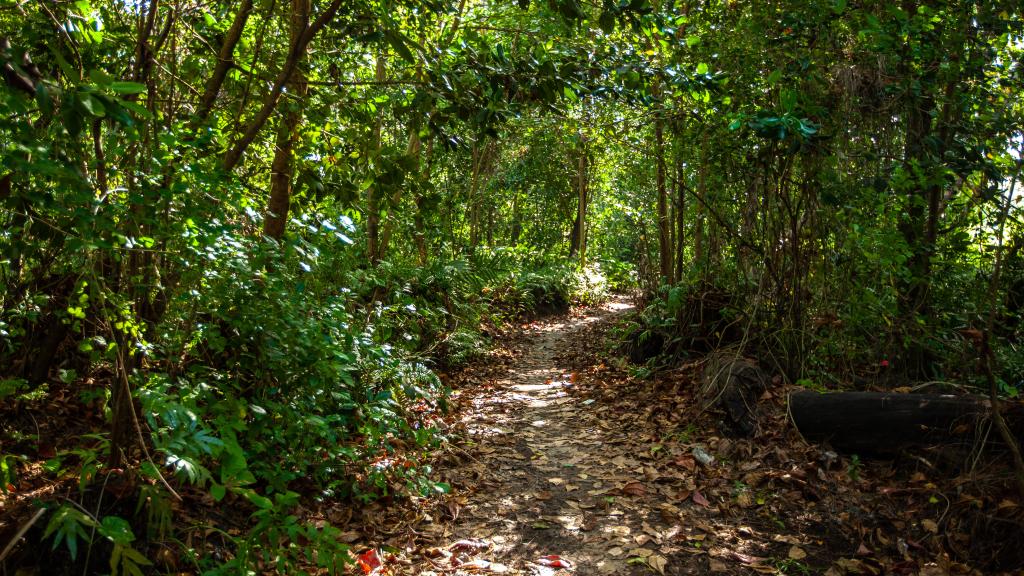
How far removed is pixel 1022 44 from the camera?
19.4ft

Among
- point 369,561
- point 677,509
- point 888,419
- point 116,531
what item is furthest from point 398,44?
point 888,419

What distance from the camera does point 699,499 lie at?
4371mm

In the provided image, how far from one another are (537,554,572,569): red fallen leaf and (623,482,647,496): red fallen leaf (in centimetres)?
100

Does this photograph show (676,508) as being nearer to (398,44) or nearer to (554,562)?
(554,562)

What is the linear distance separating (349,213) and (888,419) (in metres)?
4.24

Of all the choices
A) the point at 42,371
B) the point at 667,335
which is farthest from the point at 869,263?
the point at 42,371

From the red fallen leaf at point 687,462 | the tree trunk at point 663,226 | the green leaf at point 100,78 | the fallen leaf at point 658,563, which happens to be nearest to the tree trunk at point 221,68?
the green leaf at point 100,78

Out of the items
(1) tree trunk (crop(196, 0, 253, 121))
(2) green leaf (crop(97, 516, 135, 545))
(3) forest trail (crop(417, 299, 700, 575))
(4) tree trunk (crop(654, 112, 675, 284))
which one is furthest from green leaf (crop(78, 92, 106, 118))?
(4) tree trunk (crop(654, 112, 675, 284))

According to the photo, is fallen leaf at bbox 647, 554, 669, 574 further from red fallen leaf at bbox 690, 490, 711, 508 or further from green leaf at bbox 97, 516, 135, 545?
green leaf at bbox 97, 516, 135, 545

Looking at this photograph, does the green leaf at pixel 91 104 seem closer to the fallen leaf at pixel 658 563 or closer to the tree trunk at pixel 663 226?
the fallen leaf at pixel 658 563

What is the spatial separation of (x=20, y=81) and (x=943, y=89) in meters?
6.70

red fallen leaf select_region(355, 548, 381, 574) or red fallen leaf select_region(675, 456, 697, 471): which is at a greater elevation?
red fallen leaf select_region(675, 456, 697, 471)

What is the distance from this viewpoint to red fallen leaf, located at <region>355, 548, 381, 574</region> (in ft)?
11.5

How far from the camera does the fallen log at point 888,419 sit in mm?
4055
